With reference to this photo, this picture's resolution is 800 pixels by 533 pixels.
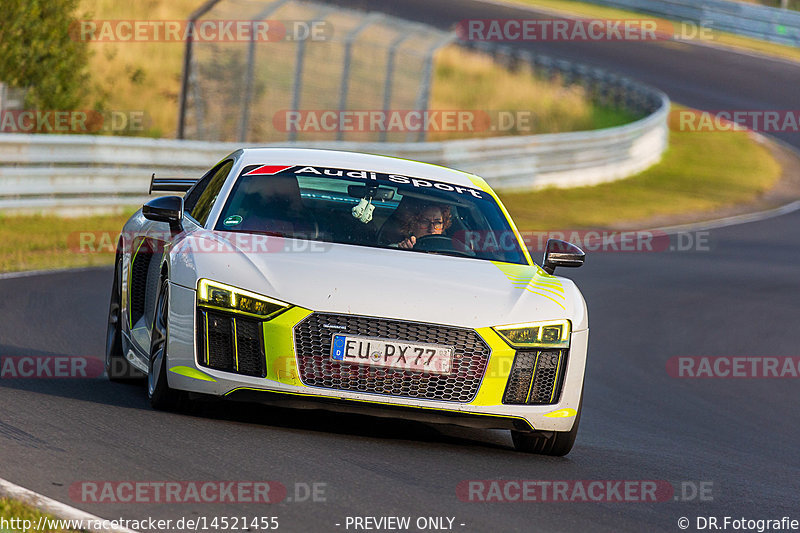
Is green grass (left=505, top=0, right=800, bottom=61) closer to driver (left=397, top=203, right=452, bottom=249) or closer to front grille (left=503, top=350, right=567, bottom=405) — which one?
driver (left=397, top=203, right=452, bottom=249)

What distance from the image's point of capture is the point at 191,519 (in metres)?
4.62

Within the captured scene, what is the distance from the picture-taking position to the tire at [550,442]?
6465mm

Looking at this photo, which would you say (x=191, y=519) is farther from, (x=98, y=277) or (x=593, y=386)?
(x=98, y=277)

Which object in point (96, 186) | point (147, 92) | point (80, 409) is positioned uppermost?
point (80, 409)

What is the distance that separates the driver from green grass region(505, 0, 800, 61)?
1591 inches

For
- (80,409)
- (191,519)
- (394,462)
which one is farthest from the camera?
(80,409)

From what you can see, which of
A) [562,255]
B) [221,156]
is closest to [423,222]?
[562,255]

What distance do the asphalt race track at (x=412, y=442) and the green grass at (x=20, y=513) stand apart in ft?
0.73

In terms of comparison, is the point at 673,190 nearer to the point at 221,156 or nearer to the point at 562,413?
the point at 221,156

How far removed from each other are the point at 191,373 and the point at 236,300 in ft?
1.34

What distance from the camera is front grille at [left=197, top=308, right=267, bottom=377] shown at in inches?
235

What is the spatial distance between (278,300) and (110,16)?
2764 cm

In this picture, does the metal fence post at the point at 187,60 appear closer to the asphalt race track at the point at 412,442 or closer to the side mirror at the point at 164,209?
the asphalt race track at the point at 412,442

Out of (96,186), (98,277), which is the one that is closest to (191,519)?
(98,277)
